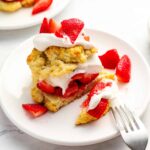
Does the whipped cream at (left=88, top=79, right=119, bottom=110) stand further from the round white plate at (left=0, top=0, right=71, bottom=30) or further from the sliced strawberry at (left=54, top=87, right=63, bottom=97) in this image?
the round white plate at (left=0, top=0, right=71, bottom=30)

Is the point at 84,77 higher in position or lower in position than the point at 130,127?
higher

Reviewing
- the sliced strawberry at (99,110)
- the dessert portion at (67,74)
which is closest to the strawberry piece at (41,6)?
the dessert portion at (67,74)

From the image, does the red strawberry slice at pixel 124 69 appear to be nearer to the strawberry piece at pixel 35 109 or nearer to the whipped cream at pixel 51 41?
the whipped cream at pixel 51 41

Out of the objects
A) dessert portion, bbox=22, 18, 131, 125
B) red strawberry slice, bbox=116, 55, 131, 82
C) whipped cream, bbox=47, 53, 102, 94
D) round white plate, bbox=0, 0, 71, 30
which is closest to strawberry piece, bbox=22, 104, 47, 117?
dessert portion, bbox=22, 18, 131, 125

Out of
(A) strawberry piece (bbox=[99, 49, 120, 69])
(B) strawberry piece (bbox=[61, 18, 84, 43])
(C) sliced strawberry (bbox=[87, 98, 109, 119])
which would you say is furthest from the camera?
(A) strawberry piece (bbox=[99, 49, 120, 69])

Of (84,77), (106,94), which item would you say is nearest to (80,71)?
(84,77)

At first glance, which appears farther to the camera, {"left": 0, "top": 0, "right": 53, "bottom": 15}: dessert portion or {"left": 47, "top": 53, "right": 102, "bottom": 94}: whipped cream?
{"left": 0, "top": 0, "right": 53, "bottom": 15}: dessert portion

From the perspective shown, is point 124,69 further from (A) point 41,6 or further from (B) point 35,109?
(A) point 41,6

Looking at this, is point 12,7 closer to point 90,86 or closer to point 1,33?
point 1,33
